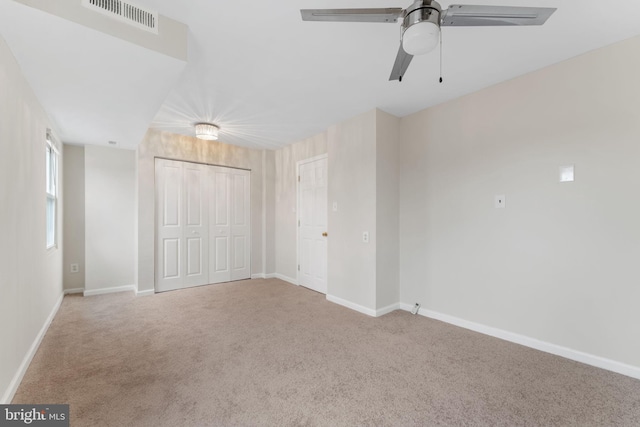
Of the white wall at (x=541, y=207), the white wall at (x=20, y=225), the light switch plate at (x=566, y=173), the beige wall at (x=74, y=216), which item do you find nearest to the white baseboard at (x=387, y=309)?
the white wall at (x=541, y=207)

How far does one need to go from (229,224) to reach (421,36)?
4124 mm

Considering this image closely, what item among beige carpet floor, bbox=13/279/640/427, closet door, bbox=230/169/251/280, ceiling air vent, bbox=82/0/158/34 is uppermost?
ceiling air vent, bbox=82/0/158/34

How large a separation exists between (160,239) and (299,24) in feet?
11.7

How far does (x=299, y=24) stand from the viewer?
180cm

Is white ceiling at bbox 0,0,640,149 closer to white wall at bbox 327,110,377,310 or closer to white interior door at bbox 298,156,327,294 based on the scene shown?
white wall at bbox 327,110,377,310

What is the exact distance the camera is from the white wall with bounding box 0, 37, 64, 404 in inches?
65.3

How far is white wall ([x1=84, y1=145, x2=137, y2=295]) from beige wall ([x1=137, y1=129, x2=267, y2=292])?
38cm

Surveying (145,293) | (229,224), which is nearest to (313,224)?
(229,224)

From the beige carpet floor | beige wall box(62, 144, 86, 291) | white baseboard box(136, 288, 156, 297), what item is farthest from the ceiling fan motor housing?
beige wall box(62, 144, 86, 291)

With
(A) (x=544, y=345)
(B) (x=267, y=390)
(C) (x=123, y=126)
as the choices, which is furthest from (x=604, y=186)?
(C) (x=123, y=126)

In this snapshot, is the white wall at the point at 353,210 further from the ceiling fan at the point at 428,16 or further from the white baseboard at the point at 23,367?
the white baseboard at the point at 23,367

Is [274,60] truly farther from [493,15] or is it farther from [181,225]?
[181,225]

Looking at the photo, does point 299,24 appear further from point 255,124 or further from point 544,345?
point 544,345

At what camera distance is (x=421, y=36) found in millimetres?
1256
